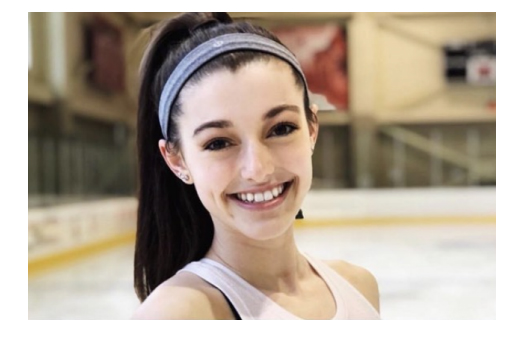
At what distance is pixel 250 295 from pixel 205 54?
346mm

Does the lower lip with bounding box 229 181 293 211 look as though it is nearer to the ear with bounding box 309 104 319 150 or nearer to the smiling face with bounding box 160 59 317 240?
the smiling face with bounding box 160 59 317 240

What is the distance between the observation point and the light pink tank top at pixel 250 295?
884mm

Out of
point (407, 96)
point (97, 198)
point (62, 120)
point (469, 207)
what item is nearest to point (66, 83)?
point (62, 120)

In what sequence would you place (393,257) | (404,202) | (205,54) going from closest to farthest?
(205,54), (393,257), (404,202)

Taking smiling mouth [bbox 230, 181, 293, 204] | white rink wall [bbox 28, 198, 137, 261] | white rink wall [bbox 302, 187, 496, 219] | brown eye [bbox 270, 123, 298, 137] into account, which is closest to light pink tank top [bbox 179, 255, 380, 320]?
smiling mouth [bbox 230, 181, 293, 204]

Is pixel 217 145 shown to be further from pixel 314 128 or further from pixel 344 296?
pixel 344 296

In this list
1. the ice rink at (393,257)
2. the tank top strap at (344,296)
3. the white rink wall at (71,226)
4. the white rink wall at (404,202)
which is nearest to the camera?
the tank top strap at (344,296)

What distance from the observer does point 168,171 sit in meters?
0.91

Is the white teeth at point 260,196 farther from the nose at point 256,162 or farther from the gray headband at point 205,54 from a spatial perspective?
the gray headband at point 205,54

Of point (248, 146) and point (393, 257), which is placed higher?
point (248, 146)

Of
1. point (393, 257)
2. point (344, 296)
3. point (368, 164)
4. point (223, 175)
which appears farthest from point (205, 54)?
point (368, 164)

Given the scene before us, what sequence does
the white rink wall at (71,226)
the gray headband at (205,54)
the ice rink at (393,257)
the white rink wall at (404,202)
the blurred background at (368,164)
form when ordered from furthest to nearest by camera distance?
the white rink wall at (404,202) < the white rink wall at (71,226) < the blurred background at (368,164) < the ice rink at (393,257) < the gray headband at (205,54)

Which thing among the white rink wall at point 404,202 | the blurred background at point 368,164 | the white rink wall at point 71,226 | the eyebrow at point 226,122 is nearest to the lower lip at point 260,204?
the eyebrow at point 226,122
